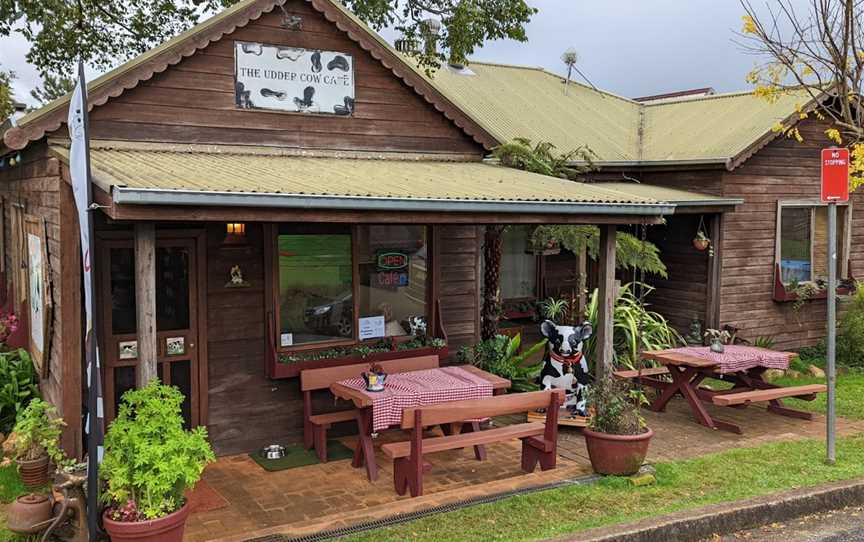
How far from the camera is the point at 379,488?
22.1ft

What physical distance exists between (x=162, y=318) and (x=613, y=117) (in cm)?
1102

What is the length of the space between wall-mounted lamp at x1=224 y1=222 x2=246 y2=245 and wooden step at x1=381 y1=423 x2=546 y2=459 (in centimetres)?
263

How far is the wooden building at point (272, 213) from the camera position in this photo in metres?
6.45

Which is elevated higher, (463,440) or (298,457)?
(463,440)

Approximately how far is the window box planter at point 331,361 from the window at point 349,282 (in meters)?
0.23

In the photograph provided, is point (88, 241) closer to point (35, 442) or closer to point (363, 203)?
point (363, 203)

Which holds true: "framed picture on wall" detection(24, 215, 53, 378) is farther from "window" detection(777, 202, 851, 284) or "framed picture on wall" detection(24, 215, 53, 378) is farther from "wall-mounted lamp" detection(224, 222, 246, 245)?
"window" detection(777, 202, 851, 284)

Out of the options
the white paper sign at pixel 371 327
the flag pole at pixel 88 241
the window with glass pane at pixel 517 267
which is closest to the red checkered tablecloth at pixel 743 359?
the white paper sign at pixel 371 327

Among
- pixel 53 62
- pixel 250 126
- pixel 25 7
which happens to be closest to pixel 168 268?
pixel 250 126

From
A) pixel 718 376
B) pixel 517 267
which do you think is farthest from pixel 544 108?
pixel 718 376

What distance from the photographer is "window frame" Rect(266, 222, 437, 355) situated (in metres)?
7.83

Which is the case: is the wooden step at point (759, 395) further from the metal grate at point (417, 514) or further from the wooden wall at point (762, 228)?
the wooden wall at point (762, 228)

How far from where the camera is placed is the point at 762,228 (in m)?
12.8

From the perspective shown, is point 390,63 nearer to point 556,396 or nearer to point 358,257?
point 358,257
